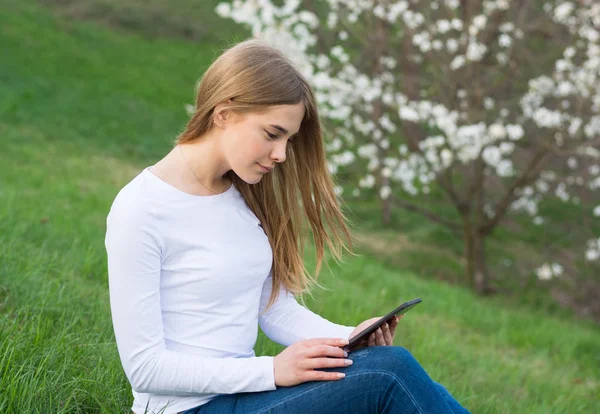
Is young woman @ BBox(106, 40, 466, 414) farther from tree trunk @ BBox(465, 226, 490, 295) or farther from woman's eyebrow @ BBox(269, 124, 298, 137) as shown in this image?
tree trunk @ BBox(465, 226, 490, 295)

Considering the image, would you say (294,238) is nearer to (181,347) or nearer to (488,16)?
(181,347)

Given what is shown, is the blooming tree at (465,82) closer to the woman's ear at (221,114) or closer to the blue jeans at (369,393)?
the woman's ear at (221,114)

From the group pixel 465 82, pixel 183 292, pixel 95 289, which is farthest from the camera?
pixel 465 82

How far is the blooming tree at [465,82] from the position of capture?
717cm

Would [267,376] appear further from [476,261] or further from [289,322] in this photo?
[476,261]

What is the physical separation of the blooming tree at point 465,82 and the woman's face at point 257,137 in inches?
196

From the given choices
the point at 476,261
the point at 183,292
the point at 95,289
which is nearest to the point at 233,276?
the point at 183,292

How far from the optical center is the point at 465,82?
25.2 feet

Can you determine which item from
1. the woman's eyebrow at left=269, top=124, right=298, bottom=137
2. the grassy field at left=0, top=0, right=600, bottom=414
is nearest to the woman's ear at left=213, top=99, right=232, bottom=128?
the woman's eyebrow at left=269, top=124, right=298, bottom=137

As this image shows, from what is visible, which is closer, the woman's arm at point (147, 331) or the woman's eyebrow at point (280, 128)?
the woman's arm at point (147, 331)

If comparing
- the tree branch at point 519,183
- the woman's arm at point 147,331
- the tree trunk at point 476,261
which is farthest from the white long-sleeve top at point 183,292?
the tree trunk at point 476,261

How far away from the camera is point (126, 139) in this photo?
1116 cm

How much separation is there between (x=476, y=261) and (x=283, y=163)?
632 cm

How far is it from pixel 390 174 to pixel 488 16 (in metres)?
1.92
